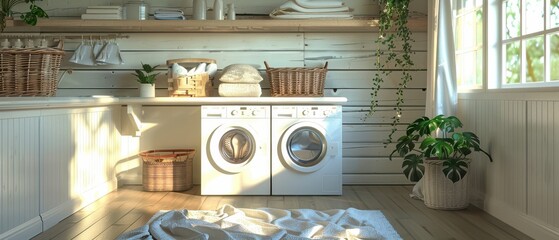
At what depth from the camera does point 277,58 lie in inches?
201

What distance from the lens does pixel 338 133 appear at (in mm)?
4543

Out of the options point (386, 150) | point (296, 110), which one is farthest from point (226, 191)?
point (386, 150)

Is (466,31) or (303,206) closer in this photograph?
(303,206)

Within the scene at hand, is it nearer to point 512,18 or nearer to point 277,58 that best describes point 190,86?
point 277,58

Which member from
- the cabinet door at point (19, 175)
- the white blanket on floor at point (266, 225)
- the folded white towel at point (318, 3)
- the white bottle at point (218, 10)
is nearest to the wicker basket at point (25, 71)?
the cabinet door at point (19, 175)

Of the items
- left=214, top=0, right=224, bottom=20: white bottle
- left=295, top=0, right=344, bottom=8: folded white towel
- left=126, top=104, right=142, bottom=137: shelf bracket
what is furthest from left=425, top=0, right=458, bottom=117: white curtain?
left=126, top=104, right=142, bottom=137: shelf bracket

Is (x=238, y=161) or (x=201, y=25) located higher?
(x=201, y=25)

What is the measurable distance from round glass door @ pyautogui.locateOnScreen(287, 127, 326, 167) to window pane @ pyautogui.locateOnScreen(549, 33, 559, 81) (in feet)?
6.06

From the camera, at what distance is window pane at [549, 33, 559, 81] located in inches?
121

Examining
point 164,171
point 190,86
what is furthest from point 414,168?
point 164,171

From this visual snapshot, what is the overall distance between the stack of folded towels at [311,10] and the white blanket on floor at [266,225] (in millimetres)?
1746

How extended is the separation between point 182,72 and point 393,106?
6.06 feet

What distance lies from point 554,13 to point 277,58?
2.50m

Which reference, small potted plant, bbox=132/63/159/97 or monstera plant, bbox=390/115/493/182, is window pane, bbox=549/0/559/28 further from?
small potted plant, bbox=132/63/159/97
